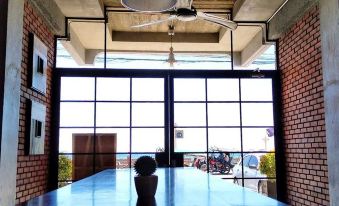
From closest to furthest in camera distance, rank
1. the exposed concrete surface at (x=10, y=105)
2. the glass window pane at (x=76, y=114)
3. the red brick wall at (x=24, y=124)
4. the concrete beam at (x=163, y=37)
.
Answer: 1. the exposed concrete surface at (x=10, y=105)
2. the red brick wall at (x=24, y=124)
3. the glass window pane at (x=76, y=114)
4. the concrete beam at (x=163, y=37)

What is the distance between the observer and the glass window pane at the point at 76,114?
5191 millimetres

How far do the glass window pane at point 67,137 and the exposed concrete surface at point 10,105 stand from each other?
1816 millimetres

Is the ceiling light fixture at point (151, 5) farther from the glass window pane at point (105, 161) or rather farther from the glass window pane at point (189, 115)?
the glass window pane at point (105, 161)

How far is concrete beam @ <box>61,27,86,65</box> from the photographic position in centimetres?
531

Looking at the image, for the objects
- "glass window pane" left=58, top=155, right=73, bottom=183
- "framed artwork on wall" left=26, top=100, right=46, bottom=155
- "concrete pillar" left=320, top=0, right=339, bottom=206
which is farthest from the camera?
"glass window pane" left=58, top=155, right=73, bottom=183

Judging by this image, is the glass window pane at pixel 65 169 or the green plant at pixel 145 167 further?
the glass window pane at pixel 65 169

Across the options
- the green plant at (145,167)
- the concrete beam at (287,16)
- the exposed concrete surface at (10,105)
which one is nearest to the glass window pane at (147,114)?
the concrete beam at (287,16)

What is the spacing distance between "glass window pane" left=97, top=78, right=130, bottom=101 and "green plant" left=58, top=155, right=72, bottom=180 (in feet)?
3.07

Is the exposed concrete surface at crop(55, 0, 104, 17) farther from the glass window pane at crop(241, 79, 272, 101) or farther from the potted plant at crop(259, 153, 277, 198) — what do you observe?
the potted plant at crop(259, 153, 277, 198)

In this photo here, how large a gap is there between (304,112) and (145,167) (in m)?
3.65

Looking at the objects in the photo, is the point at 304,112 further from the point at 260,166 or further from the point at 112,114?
the point at 112,114

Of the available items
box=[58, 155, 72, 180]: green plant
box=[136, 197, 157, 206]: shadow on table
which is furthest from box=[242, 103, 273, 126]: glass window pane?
box=[136, 197, 157, 206]: shadow on table

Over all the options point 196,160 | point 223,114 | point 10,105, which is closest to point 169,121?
point 196,160

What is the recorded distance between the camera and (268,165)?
17.4 feet
